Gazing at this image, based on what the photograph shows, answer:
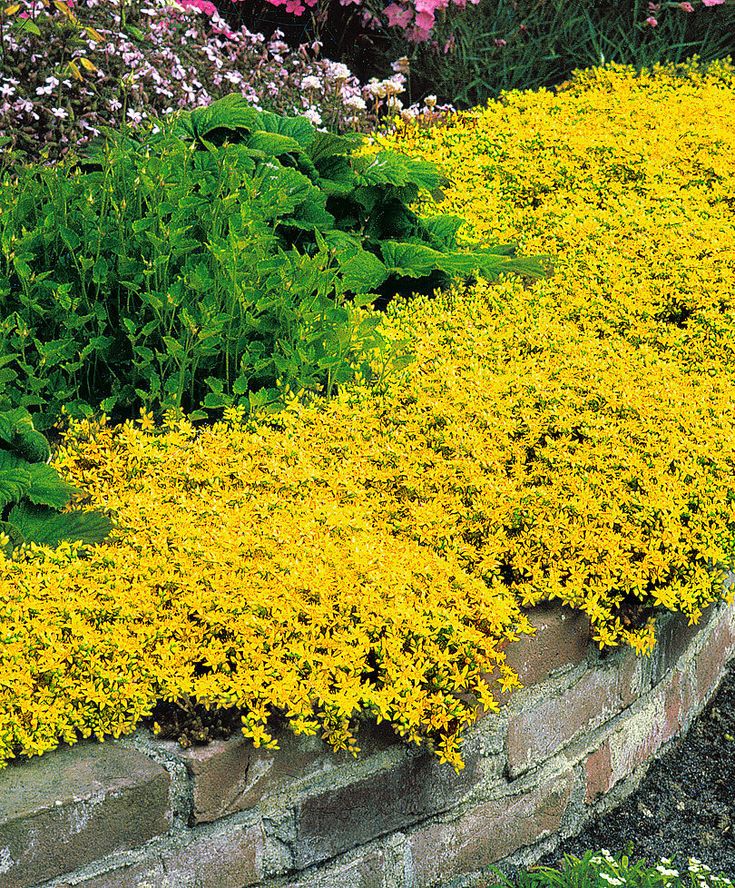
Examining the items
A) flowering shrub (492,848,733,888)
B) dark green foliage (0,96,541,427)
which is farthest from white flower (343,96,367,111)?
flowering shrub (492,848,733,888)

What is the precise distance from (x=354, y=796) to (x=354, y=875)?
193mm

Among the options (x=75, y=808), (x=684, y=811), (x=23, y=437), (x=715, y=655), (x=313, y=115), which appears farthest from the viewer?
(x=313, y=115)

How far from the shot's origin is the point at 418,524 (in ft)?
9.29

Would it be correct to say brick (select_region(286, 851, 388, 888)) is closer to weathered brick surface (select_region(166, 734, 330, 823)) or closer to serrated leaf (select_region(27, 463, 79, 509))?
weathered brick surface (select_region(166, 734, 330, 823))

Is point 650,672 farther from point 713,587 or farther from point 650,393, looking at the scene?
point 650,393

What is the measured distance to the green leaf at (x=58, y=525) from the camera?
2.68 m

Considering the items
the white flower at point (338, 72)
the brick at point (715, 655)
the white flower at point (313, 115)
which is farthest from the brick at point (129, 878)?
the white flower at point (338, 72)

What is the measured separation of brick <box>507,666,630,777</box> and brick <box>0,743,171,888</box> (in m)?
0.88

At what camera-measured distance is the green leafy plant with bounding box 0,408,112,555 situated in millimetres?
2688

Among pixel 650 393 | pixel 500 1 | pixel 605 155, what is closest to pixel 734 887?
pixel 650 393

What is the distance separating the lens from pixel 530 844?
282 centimetres

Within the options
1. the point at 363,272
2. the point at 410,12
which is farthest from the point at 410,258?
the point at 410,12

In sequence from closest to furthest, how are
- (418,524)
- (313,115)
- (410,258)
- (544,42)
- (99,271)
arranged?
1. (418,524)
2. (99,271)
3. (410,258)
4. (313,115)
5. (544,42)

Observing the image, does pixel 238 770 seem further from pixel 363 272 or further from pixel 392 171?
pixel 392 171
